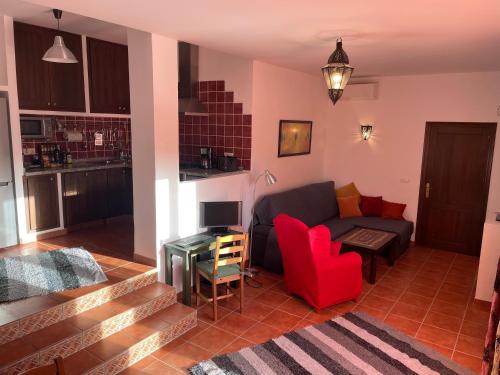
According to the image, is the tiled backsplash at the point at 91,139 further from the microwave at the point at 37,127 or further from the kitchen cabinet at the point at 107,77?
the kitchen cabinet at the point at 107,77

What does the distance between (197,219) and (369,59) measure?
9.10 feet

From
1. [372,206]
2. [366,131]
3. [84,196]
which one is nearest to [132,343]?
[84,196]

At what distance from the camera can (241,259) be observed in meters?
3.84

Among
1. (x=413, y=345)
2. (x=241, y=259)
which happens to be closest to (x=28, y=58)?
(x=241, y=259)

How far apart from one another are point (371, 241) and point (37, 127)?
476 cm

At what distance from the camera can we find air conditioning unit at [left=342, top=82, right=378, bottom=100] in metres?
6.06

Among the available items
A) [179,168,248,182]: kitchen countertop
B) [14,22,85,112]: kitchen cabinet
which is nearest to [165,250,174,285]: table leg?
[179,168,248,182]: kitchen countertop

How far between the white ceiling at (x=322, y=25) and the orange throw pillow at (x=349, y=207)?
2429 mm

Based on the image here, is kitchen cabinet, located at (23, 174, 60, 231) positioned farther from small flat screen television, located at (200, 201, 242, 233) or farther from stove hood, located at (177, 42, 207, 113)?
small flat screen television, located at (200, 201, 242, 233)

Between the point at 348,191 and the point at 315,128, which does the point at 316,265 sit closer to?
the point at 348,191

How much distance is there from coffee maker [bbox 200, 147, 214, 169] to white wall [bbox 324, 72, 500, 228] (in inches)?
100

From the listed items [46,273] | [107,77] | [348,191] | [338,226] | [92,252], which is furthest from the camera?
[348,191]

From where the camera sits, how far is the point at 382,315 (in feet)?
Answer: 12.8

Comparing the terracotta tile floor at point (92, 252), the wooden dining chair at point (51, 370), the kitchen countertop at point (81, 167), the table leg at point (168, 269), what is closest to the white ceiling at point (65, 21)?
the kitchen countertop at point (81, 167)
